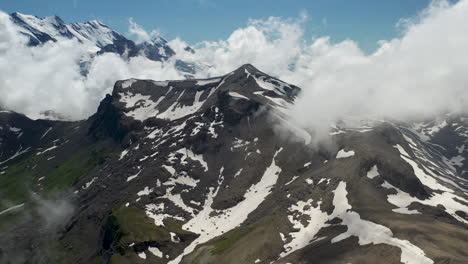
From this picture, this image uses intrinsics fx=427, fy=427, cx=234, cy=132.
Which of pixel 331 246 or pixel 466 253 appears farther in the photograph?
pixel 331 246

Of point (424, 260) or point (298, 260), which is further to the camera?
point (298, 260)

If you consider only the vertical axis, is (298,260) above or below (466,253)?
above

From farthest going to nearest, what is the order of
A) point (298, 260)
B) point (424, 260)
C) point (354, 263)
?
point (298, 260) < point (354, 263) < point (424, 260)

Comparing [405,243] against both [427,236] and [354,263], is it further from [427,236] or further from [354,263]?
[354,263]

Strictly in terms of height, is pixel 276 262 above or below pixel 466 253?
above

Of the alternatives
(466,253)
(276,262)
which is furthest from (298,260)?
(466,253)

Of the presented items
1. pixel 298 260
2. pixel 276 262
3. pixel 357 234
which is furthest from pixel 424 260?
pixel 276 262

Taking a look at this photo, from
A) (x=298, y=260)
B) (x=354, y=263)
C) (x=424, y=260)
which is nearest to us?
(x=424, y=260)

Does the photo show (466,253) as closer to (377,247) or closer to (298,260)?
(377,247)
